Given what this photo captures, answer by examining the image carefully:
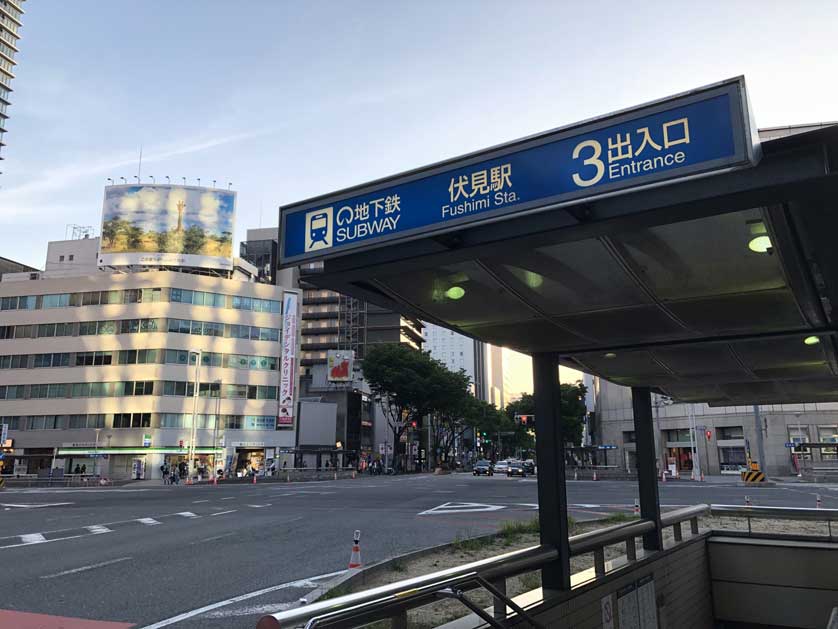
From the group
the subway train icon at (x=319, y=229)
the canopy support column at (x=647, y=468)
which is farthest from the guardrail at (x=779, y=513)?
the subway train icon at (x=319, y=229)

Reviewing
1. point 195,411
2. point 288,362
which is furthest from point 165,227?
point 195,411

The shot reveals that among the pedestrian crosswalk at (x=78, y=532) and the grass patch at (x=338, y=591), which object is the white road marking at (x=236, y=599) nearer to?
the grass patch at (x=338, y=591)

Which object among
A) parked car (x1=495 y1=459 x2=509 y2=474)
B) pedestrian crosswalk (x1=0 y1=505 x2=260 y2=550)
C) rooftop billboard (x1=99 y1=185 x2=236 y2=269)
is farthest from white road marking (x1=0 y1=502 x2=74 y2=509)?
parked car (x1=495 y1=459 x2=509 y2=474)

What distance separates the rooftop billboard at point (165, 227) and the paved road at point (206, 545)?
132 feet

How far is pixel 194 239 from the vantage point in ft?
207

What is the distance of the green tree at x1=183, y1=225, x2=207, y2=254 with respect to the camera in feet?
206

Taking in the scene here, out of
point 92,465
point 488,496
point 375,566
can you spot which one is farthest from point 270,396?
point 375,566

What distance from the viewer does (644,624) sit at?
22.0 feet

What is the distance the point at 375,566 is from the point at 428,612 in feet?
7.12

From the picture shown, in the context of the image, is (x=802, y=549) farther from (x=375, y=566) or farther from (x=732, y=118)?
(x=732, y=118)

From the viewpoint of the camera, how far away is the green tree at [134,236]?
62.0 meters

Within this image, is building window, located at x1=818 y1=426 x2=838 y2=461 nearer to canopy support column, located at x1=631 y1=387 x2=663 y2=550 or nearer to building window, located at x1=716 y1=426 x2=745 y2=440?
building window, located at x1=716 y1=426 x2=745 y2=440

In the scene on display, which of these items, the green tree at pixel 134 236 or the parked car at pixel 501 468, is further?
the green tree at pixel 134 236

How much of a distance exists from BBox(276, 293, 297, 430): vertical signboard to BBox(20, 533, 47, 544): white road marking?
4567 centimetres
